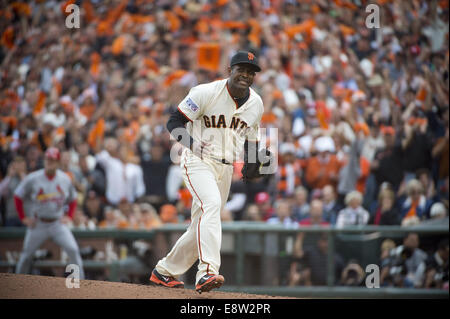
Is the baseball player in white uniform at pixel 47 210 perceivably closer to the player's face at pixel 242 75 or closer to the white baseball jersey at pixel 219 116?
the white baseball jersey at pixel 219 116

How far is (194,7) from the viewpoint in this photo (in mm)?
15594

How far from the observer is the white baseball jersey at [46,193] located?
31.9 feet

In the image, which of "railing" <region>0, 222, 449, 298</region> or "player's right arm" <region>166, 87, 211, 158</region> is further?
"railing" <region>0, 222, 449, 298</region>

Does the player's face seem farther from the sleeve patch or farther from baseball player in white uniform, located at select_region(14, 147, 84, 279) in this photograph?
baseball player in white uniform, located at select_region(14, 147, 84, 279)

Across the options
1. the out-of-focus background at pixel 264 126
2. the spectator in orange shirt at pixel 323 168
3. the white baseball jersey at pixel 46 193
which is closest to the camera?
the out-of-focus background at pixel 264 126

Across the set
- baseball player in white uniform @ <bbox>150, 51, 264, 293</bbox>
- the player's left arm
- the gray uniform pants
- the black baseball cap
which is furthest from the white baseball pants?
the player's left arm

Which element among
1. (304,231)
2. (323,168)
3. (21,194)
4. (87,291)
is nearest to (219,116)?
(87,291)

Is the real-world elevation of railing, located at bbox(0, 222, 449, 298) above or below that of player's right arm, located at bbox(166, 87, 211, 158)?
below

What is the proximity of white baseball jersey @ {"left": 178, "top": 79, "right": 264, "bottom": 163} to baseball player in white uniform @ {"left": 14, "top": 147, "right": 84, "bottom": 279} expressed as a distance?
4038 mm

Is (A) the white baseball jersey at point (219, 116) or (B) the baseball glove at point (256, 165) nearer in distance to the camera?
(A) the white baseball jersey at point (219, 116)

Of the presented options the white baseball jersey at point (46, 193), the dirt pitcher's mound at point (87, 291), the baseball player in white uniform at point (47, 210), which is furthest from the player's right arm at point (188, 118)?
the white baseball jersey at point (46, 193)

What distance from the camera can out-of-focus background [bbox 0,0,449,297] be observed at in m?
9.41

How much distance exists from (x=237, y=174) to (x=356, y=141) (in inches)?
71.7

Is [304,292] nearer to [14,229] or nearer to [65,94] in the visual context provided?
[14,229]
